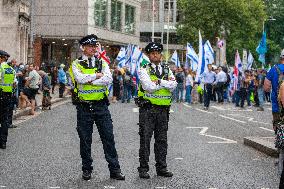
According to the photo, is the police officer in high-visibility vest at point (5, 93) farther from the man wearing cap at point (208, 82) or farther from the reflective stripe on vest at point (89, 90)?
the man wearing cap at point (208, 82)

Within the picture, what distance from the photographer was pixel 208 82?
94.0 feet

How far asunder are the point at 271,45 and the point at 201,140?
2859 inches

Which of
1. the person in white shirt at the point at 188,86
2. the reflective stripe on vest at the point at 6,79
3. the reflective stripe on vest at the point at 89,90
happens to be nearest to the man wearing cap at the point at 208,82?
the person in white shirt at the point at 188,86

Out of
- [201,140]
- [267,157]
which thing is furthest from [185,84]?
[267,157]

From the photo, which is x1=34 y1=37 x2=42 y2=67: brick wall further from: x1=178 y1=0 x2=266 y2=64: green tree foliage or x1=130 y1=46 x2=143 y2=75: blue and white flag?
x1=130 y1=46 x2=143 y2=75: blue and white flag

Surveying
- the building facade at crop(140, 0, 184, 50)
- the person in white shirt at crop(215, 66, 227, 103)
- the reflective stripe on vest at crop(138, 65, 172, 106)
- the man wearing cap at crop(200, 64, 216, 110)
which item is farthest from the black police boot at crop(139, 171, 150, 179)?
the building facade at crop(140, 0, 184, 50)

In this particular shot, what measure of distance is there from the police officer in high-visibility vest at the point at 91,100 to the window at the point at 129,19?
57.1 m

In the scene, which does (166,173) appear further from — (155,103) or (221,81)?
(221,81)

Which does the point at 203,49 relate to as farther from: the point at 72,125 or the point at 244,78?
the point at 72,125

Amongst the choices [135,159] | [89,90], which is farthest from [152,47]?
[135,159]

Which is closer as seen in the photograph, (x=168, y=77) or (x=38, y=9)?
(x=168, y=77)

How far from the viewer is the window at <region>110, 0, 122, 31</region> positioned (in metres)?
62.0

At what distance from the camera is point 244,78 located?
31188mm

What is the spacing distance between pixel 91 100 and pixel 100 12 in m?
51.1
